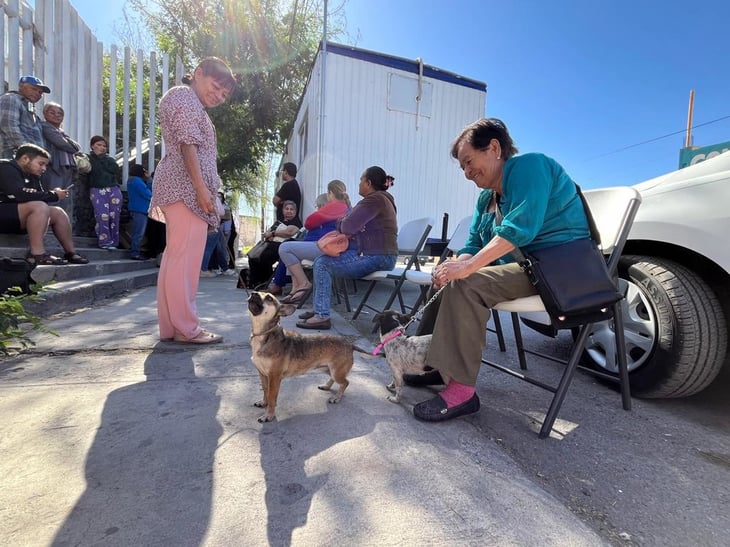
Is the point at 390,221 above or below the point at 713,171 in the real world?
below

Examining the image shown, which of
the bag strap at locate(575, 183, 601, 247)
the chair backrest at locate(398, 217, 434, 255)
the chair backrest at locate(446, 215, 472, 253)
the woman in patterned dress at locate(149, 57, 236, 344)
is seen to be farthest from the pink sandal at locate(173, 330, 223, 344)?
the bag strap at locate(575, 183, 601, 247)

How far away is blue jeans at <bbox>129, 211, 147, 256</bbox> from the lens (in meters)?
6.42

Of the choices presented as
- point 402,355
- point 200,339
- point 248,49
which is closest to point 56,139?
point 200,339

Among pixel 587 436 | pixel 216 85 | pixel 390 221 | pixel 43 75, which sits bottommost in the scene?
pixel 587 436

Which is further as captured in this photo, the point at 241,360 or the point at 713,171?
the point at 241,360

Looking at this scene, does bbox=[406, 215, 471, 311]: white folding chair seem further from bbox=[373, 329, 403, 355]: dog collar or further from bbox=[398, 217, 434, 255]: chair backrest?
bbox=[373, 329, 403, 355]: dog collar

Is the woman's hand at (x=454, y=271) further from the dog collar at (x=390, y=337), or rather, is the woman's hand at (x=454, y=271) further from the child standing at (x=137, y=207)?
the child standing at (x=137, y=207)

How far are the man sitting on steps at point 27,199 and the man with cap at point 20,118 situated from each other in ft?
1.00

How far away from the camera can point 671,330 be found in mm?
2012

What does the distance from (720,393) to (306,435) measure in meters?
2.56

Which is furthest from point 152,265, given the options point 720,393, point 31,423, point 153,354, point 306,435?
point 720,393

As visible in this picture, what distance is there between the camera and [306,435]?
5.41ft

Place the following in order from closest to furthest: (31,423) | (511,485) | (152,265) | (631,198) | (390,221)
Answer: (511,485) < (31,423) < (631,198) < (390,221) < (152,265)

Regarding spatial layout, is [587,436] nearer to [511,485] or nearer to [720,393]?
[511,485]
